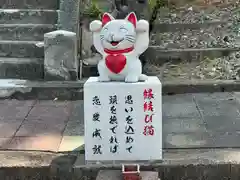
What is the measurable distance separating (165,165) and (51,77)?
334 cm

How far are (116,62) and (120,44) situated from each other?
7.2 inches

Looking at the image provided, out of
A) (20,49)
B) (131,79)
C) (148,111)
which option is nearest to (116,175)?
(148,111)

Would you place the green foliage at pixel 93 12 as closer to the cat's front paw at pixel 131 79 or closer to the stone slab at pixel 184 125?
the stone slab at pixel 184 125

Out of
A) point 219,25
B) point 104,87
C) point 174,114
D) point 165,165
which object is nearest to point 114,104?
point 104,87

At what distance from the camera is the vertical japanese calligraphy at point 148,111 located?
449 cm

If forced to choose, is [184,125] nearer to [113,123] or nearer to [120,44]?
[113,123]

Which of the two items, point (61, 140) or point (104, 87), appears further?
point (61, 140)

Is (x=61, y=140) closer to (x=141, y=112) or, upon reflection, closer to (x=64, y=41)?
(x=141, y=112)

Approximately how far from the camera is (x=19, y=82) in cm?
739

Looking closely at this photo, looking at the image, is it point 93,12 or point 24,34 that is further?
point 24,34

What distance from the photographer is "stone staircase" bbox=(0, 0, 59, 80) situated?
770 cm

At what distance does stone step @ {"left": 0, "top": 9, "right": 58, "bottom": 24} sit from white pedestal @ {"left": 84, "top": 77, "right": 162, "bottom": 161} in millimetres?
4524

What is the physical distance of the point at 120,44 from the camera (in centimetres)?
443

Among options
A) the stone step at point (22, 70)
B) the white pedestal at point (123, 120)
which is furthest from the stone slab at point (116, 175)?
the stone step at point (22, 70)
